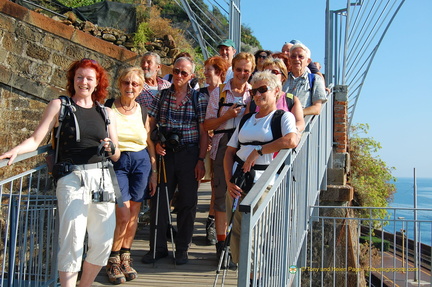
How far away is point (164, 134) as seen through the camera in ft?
17.0

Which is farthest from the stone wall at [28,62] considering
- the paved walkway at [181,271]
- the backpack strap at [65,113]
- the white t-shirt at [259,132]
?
the white t-shirt at [259,132]

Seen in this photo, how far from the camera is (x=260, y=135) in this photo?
14.0ft

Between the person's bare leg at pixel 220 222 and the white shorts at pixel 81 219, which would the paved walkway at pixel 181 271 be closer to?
the person's bare leg at pixel 220 222

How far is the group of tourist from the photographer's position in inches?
157

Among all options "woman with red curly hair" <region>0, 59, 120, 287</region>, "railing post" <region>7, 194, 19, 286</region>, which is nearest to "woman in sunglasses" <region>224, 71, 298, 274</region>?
"woman with red curly hair" <region>0, 59, 120, 287</region>

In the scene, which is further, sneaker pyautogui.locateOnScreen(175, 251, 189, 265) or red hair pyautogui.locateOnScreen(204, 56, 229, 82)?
red hair pyautogui.locateOnScreen(204, 56, 229, 82)

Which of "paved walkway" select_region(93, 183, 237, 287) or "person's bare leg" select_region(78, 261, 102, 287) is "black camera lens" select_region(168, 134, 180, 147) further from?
"person's bare leg" select_region(78, 261, 102, 287)

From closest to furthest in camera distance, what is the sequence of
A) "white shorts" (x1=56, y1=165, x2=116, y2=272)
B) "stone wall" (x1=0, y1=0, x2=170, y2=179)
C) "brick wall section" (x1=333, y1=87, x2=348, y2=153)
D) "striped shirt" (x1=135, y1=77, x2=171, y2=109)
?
"white shorts" (x1=56, y1=165, x2=116, y2=272) < "striped shirt" (x1=135, y1=77, x2=171, y2=109) < "stone wall" (x1=0, y1=0, x2=170, y2=179) < "brick wall section" (x1=333, y1=87, x2=348, y2=153)

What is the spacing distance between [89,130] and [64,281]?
1.09m

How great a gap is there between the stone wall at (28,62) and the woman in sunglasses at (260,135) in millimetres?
4670

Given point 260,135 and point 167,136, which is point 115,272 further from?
point 260,135

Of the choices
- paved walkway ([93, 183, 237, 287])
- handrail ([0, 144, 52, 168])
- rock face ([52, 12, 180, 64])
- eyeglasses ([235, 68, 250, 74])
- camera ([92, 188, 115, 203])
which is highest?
rock face ([52, 12, 180, 64])

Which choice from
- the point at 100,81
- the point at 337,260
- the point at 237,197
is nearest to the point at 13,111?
the point at 100,81

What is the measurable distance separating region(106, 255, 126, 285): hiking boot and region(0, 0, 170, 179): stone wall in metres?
3.75
